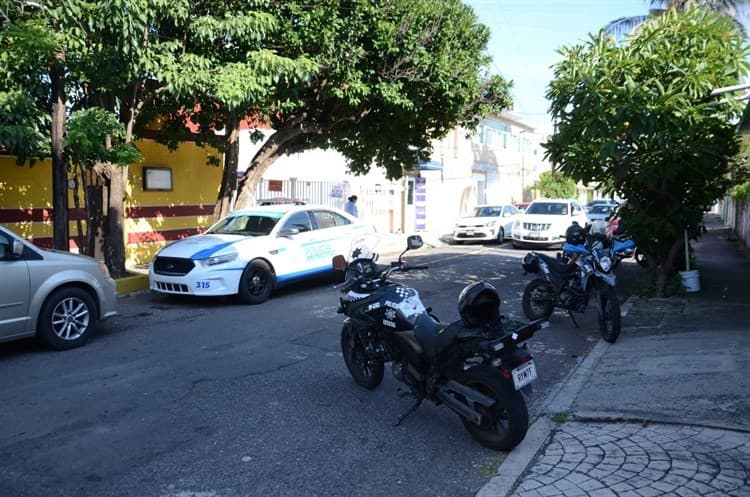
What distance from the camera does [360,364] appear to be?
5.87 metres

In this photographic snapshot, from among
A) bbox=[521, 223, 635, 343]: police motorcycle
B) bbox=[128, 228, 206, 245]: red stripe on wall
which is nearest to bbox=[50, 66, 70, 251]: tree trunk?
bbox=[128, 228, 206, 245]: red stripe on wall

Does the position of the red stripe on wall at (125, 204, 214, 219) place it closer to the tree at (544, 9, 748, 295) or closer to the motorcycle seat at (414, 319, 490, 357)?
the tree at (544, 9, 748, 295)

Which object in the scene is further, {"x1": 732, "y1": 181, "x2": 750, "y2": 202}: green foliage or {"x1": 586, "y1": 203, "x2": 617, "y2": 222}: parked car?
{"x1": 586, "y1": 203, "x2": 617, "y2": 222}: parked car

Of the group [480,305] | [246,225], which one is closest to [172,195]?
[246,225]

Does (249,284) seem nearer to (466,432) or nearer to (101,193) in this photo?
(101,193)

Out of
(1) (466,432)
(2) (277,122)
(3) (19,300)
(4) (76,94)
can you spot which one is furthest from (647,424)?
(2) (277,122)

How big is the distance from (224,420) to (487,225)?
17883 millimetres

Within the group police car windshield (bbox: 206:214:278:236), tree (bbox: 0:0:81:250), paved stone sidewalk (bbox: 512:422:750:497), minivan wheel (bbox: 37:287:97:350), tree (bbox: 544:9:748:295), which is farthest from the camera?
police car windshield (bbox: 206:214:278:236)

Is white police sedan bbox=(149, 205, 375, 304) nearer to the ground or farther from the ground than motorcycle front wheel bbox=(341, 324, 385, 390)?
farther from the ground

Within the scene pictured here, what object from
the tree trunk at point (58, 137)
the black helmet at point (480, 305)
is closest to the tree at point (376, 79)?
the tree trunk at point (58, 137)

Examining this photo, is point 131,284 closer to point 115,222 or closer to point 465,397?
point 115,222

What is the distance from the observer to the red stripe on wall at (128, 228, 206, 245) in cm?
1508

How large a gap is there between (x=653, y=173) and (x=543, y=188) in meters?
32.9

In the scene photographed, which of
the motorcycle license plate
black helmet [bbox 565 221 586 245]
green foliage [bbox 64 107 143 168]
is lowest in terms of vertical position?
the motorcycle license plate
